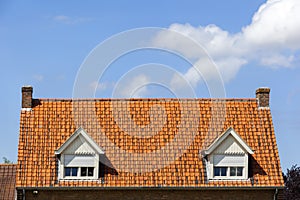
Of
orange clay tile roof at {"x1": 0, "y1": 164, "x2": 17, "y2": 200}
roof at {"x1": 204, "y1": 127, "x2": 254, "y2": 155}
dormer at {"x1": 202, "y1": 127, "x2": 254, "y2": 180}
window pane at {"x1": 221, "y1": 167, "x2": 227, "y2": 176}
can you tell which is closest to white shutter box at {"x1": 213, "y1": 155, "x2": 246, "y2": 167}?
dormer at {"x1": 202, "y1": 127, "x2": 254, "y2": 180}

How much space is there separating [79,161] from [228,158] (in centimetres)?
839

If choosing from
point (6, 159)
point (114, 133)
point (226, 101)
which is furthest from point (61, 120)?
point (6, 159)

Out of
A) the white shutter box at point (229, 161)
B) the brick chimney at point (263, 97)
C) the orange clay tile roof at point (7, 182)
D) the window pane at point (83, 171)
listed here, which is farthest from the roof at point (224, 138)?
the orange clay tile roof at point (7, 182)

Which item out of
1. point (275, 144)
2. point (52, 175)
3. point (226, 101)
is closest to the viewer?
point (52, 175)

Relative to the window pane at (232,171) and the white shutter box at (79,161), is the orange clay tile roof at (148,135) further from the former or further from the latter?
the white shutter box at (79,161)

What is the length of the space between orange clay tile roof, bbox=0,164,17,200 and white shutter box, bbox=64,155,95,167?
7.72m

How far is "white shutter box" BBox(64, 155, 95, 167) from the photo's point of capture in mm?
38719

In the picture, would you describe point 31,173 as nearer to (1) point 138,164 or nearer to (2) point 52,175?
(2) point 52,175

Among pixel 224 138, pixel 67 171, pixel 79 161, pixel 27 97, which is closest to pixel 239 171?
pixel 224 138

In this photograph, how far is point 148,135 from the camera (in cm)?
4128

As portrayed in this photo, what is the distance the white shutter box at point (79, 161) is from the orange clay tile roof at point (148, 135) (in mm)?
886

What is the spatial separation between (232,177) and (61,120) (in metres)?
10.7

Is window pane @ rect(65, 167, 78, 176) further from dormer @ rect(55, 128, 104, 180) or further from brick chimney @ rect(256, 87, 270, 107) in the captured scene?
brick chimney @ rect(256, 87, 270, 107)

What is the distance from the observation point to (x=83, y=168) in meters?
38.9
